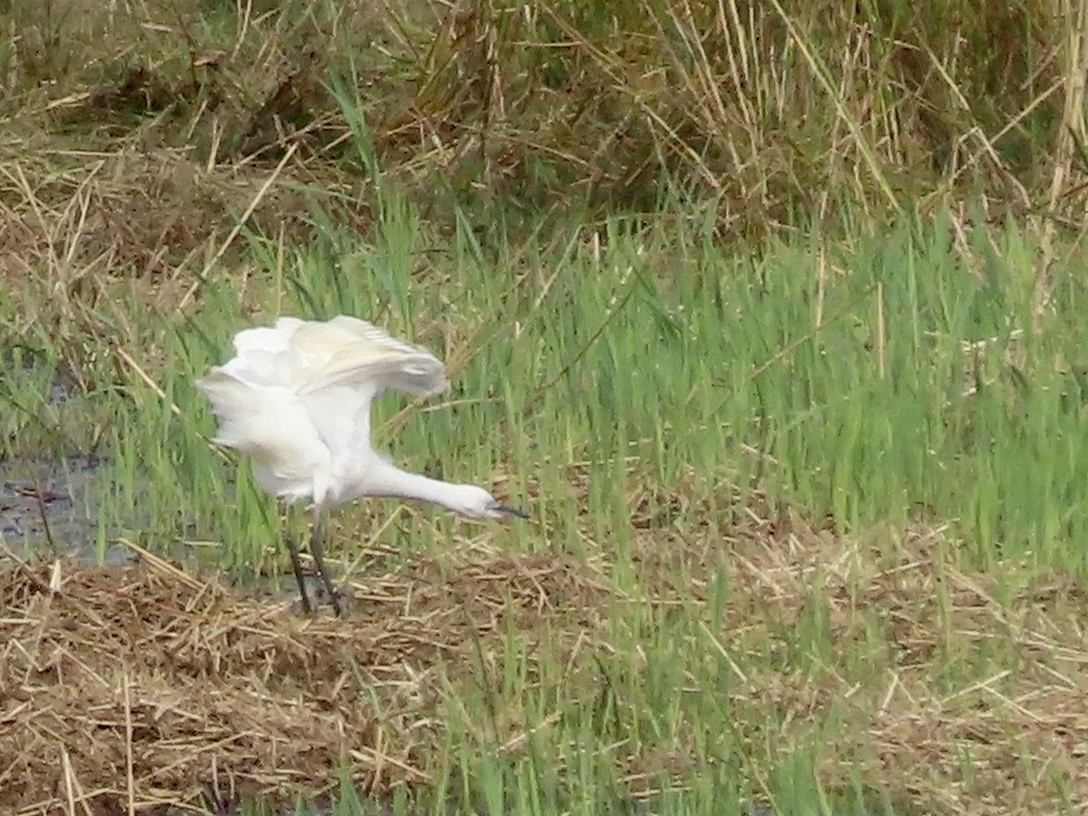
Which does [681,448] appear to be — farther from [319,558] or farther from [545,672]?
[545,672]

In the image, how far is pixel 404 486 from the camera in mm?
3311

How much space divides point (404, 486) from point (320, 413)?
0.17m

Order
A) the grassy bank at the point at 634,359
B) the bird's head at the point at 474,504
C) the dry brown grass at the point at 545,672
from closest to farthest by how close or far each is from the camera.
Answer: the dry brown grass at the point at 545,672 → the grassy bank at the point at 634,359 → the bird's head at the point at 474,504

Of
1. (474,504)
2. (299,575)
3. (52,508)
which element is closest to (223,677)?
(299,575)

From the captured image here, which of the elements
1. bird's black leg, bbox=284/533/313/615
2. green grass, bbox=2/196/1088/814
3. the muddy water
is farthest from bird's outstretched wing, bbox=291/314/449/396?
the muddy water

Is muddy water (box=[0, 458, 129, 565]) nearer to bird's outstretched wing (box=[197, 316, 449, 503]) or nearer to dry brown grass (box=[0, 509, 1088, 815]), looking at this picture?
dry brown grass (box=[0, 509, 1088, 815])

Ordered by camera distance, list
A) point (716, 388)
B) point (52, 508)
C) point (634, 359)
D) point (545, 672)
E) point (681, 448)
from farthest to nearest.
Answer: point (634, 359)
point (716, 388)
point (52, 508)
point (681, 448)
point (545, 672)

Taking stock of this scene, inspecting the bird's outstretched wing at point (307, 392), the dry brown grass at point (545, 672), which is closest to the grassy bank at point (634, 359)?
the dry brown grass at point (545, 672)

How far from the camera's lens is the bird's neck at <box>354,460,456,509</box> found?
329 cm

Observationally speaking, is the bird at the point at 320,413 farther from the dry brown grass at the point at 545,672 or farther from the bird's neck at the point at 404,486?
the dry brown grass at the point at 545,672

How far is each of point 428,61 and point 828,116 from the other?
4.04 feet

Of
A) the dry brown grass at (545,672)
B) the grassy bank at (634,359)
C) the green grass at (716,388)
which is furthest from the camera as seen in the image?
the green grass at (716,388)

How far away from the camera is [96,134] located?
22.0 ft

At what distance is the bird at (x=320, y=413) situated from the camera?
129 inches
